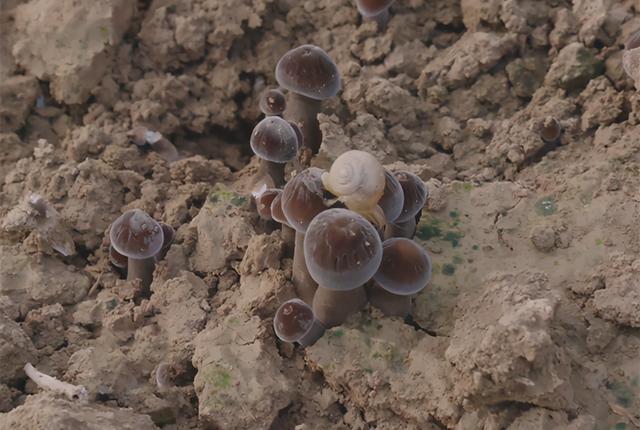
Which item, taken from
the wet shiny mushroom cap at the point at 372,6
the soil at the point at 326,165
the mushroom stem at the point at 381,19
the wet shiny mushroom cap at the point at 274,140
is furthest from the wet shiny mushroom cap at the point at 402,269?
the mushroom stem at the point at 381,19

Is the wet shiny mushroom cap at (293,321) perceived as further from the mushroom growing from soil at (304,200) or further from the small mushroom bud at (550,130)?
the small mushroom bud at (550,130)

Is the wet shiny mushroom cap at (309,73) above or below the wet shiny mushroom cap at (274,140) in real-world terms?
above

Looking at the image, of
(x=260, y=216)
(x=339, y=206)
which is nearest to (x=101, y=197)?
(x=260, y=216)

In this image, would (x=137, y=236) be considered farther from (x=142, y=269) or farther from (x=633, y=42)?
(x=633, y=42)

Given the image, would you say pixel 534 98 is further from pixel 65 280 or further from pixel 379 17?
pixel 65 280

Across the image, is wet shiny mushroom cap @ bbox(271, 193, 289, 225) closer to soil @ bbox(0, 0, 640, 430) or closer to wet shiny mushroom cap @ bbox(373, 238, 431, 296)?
soil @ bbox(0, 0, 640, 430)
